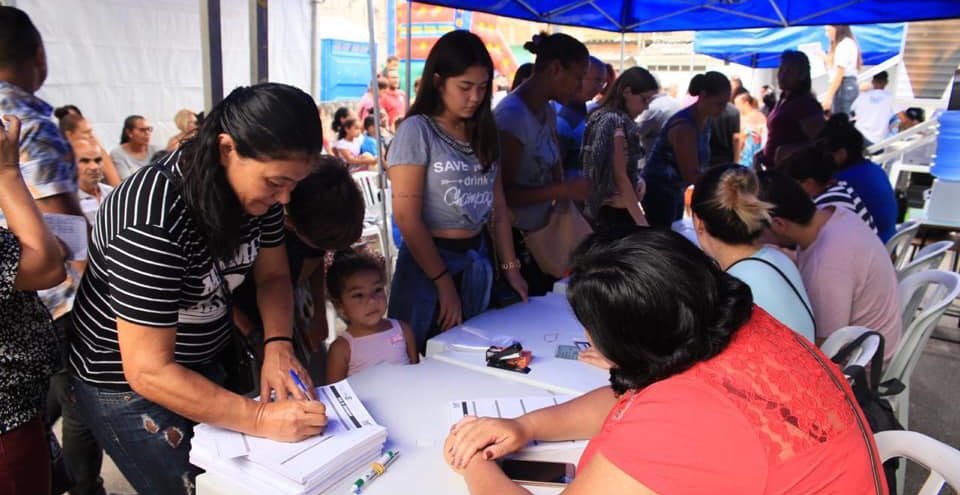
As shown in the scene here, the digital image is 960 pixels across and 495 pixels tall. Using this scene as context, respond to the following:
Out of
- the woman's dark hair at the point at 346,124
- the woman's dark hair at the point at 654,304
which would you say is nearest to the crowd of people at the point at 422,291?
the woman's dark hair at the point at 654,304

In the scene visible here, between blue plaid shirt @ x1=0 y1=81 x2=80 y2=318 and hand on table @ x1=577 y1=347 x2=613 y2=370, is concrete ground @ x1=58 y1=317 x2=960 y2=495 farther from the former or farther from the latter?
hand on table @ x1=577 y1=347 x2=613 y2=370

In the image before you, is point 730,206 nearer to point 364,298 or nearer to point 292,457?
point 364,298

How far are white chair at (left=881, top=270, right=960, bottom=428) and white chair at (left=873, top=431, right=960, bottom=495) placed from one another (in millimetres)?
763

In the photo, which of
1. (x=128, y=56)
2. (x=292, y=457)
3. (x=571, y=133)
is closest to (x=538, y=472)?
(x=292, y=457)

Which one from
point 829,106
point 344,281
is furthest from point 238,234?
point 829,106

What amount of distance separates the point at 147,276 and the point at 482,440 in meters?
0.70

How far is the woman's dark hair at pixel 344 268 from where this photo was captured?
→ 2.11 metres

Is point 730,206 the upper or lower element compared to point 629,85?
lower

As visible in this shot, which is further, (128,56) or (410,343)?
(128,56)

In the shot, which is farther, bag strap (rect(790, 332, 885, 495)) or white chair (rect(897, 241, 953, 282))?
white chair (rect(897, 241, 953, 282))

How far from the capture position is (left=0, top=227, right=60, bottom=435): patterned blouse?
3.84 ft

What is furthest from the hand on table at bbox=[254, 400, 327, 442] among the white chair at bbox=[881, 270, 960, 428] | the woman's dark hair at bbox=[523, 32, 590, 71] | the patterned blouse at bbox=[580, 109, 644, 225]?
the patterned blouse at bbox=[580, 109, 644, 225]

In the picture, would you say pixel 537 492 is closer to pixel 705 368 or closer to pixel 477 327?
pixel 705 368

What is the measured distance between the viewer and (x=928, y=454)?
4.19 ft
